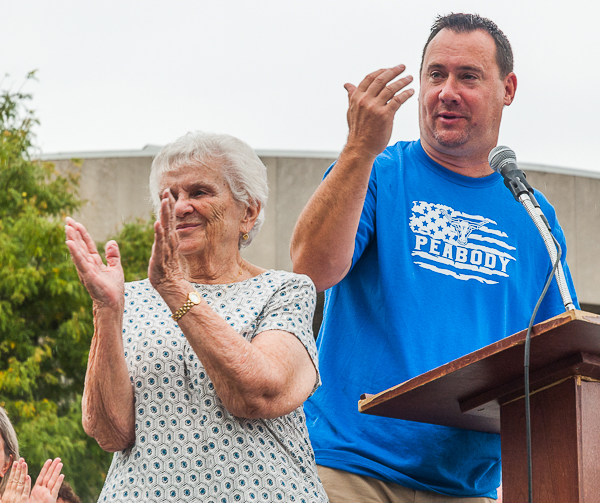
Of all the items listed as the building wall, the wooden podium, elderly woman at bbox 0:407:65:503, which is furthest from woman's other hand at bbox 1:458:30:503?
the building wall

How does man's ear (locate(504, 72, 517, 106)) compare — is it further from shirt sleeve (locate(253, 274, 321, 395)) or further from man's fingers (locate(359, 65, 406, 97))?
shirt sleeve (locate(253, 274, 321, 395))

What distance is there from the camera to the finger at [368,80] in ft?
8.17

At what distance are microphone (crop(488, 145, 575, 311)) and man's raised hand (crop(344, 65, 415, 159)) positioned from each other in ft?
1.07

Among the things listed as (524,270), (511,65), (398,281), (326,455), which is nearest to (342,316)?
(398,281)

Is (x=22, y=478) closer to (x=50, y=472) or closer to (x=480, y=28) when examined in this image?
(x=50, y=472)

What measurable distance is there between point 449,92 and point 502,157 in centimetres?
71

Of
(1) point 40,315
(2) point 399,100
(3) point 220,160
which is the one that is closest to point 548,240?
(2) point 399,100

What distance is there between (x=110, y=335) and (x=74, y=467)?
7.18 metres

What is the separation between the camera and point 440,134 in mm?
3031

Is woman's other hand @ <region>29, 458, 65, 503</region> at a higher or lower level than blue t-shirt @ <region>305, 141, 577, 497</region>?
lower

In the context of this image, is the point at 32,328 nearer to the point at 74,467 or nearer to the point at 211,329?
the point at 74,467

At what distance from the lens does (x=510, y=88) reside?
3219mm

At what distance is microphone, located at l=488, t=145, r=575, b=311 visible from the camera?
2.03 meters

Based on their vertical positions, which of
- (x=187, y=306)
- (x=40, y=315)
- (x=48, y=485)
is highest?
(x=187, y=306)
